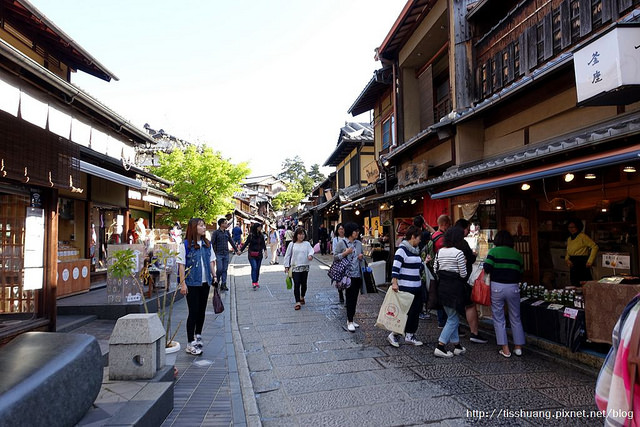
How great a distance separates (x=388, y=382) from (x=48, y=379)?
3.59 metres

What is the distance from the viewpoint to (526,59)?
302 inches

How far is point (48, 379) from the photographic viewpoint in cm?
268

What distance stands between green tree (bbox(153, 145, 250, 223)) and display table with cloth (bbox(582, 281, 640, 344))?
64.9 ft

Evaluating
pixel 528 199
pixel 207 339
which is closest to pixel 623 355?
pixel 207 339

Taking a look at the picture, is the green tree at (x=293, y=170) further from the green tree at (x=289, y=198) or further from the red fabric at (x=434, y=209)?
the red fabric at (x=434, y=209)

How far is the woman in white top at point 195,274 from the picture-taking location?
5691mm

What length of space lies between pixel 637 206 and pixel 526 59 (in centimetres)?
356

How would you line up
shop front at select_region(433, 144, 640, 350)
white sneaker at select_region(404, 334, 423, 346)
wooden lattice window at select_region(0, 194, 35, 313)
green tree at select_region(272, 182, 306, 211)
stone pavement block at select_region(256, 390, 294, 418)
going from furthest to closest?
1. green tree at select_region(272, 182, 306, 211)
2. white sneaker at select_region(404, 334, 423, 346)
3. wooden lattice window at select_region(0, 194, 35, 313)
4. shop front at select_region(433, 144, 640, 350)
5. stone pavement block at select_region(256, 390, 294, 418)

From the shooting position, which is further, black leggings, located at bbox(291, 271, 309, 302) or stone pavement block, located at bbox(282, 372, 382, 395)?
black leggings, located at bbox(291, 271, 309, 302)

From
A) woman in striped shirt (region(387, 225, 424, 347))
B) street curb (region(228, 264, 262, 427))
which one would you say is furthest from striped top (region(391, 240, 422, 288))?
street curb (region(228, 264, 262, 427))

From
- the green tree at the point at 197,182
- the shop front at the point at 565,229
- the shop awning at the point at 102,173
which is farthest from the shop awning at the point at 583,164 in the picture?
the green tree at the point at 197,182

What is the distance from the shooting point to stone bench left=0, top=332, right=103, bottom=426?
95.0 inches

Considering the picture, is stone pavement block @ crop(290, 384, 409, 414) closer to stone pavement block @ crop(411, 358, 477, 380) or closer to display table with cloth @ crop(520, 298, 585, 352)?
stone pavement block @ crop(411, 358, 477, 380)

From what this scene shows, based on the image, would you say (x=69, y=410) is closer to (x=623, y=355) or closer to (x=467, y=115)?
(x=623, y=355)
